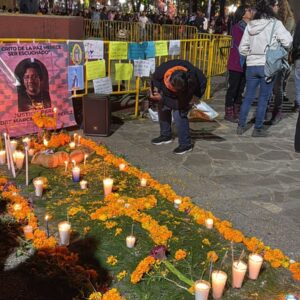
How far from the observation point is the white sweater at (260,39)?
21.2ft

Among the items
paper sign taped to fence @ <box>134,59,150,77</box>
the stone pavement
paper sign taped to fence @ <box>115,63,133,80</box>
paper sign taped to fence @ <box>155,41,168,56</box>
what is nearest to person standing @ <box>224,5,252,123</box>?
the stone pavement

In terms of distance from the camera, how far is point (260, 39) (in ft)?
21.7

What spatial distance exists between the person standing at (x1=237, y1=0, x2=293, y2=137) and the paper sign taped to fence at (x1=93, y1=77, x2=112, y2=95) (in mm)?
2390

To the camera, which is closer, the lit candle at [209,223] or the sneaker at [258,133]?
the lit candle at [209,223]

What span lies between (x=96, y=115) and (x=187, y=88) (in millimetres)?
1833

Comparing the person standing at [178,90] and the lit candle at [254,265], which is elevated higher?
the person standing at [178,90]

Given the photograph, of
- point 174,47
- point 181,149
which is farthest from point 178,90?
point 174,47

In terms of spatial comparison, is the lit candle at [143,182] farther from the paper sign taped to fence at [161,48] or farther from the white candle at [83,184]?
the paper sign taped to fence at [161,48]

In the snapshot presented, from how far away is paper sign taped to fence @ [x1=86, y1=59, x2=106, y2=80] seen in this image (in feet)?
23.9

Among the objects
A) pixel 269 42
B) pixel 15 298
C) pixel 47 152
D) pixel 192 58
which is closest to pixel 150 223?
pixel 15 298

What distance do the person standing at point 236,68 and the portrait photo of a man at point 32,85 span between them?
3.36 meters

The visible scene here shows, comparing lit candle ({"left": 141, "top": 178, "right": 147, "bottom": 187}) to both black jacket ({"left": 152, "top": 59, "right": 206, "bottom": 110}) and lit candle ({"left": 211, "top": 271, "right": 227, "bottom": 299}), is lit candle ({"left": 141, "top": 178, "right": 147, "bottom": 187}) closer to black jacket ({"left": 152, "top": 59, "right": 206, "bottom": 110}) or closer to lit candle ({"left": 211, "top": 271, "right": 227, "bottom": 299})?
black jacket ({"left": 152, "top": 59, "right": 206, "bottom": 110})

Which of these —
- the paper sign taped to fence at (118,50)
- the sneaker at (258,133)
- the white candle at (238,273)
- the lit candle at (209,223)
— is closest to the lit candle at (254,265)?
the white candle at (238,273)

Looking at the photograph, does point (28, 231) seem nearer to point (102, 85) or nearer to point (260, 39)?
point (102, 85)
